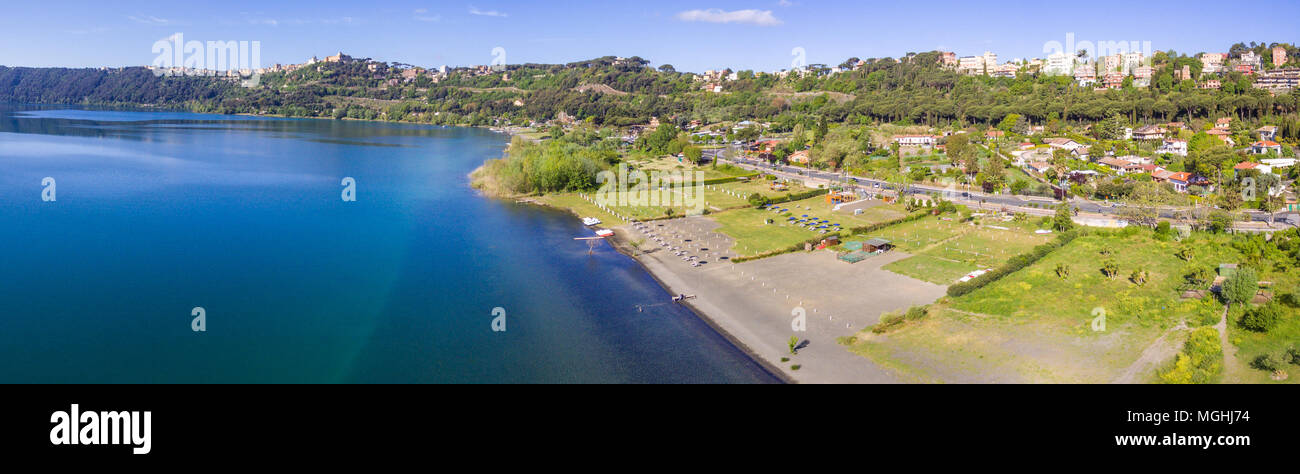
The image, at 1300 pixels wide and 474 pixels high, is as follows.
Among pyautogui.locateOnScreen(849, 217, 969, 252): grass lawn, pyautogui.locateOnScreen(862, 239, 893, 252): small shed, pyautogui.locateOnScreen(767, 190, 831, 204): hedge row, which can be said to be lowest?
pyautogui.locateOnScreen(862, 239, 893, 252): small shed

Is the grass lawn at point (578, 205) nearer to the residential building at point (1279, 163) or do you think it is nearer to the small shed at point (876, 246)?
the small shed at point (876, 246)

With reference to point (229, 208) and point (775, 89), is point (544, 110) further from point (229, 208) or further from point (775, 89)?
point (229, 208)

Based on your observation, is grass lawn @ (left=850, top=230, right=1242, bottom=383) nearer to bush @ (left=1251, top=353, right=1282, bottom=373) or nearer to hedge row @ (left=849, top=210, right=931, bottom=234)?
bush @ (left=1251, top=353, right=1282, bottom=373)

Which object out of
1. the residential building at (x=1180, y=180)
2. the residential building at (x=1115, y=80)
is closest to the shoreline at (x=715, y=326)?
the residential building at (x=1180, y=180)

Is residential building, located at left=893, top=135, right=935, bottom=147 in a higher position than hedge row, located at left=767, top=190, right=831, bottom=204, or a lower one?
higher

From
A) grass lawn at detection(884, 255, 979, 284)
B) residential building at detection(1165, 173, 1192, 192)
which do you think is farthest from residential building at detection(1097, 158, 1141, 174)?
grass lawn at detection(884, 255, 979, 284)

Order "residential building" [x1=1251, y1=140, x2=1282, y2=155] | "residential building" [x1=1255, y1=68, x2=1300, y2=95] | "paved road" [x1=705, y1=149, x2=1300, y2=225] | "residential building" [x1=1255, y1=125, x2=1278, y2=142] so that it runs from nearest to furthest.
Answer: "paved road" [x1=705, y1=149, x2=1300, y2=225] → "residential building" [x1=1251, y1=140, x2=1282, y2=155] → "residential building" [x1=1255, y1=125, x2=1278, y2=142] → "residential building" [x1=1255, y1=68, x2=1300, y2=95]
